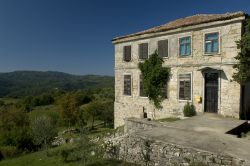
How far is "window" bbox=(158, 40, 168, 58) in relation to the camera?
59.1ft

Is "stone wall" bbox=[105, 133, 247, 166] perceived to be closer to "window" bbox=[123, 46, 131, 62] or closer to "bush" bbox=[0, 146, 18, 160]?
"window" bbox=[123, 46, 131, 62]

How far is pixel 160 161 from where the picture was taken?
8867 millimetres

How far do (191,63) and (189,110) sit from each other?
352cm

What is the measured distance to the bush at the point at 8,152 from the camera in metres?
22.6

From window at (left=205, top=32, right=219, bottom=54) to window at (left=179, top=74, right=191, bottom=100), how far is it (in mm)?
2378

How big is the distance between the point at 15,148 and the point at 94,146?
1521 cm

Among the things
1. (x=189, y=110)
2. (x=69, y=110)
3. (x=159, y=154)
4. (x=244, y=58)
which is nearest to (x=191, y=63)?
(x=189, y=110)

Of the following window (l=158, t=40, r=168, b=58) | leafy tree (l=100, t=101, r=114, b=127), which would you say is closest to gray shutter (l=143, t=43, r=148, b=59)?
window (l=158, t=40, r=168, b=58)

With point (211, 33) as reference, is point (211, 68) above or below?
below

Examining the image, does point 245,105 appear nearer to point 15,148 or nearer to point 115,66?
point 115,66

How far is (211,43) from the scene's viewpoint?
15352 mm

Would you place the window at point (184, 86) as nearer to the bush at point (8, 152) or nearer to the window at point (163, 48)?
the window at point (163, 48)

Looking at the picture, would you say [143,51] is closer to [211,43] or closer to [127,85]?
[127,85]

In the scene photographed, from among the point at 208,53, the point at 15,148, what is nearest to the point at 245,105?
the point at 208,53
